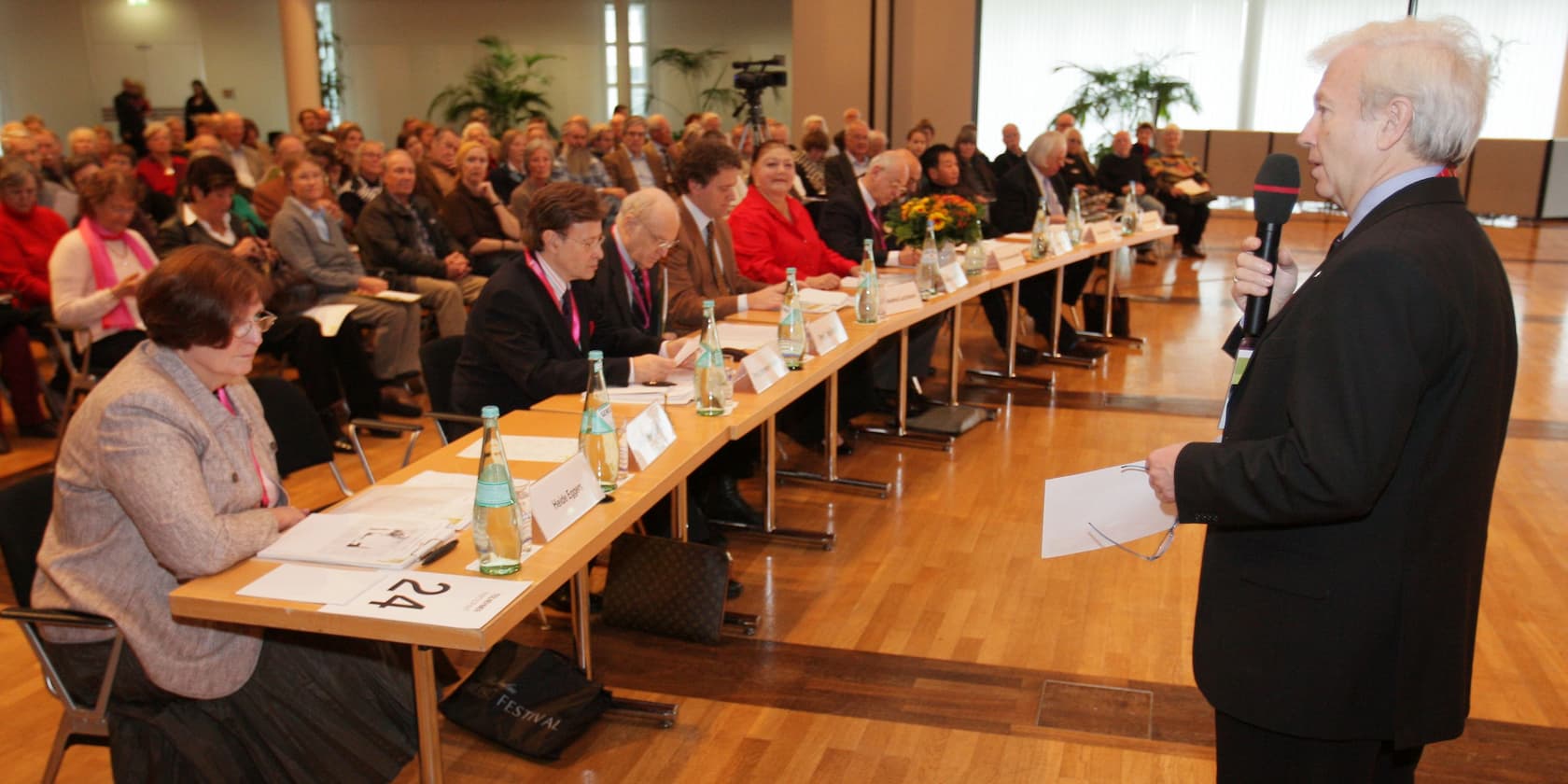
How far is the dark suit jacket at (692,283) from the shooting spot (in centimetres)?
450

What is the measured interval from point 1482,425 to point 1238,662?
430 mm

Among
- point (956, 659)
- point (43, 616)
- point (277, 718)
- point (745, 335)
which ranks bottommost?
point (956, 659)

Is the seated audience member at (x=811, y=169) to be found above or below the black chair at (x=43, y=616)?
above

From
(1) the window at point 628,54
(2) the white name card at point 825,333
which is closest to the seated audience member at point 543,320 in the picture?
(2) the white name card at point 825,333

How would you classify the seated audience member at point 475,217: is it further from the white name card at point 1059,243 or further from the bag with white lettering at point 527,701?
the bag with white lettering at point 527,701

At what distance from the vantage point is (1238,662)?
5.18 feet

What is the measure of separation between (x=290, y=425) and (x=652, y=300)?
1.30 metres

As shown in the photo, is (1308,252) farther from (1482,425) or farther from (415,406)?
(1482,425)

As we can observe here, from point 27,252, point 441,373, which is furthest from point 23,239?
point 441,373

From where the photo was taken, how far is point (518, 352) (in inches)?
133

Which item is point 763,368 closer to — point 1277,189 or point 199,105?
point 1277,189

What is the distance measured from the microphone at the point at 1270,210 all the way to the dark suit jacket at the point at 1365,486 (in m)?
0.19

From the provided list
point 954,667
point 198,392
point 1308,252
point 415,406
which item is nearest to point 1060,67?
point 1308,252

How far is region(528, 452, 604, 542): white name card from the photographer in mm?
2225
